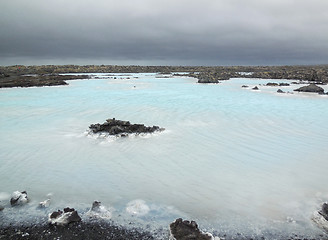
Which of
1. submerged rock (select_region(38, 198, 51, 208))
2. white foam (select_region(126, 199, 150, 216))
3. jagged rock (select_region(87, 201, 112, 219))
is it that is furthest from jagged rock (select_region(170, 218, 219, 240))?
submerged rock (select_region(38, 198, 51, 208))

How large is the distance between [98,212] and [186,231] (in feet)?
5.24

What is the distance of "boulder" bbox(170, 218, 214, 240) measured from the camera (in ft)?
11.4

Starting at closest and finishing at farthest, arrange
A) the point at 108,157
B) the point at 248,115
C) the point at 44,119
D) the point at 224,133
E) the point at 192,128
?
the point at 108,157 → the point at 224,133 → the point at 192,128 → the point at 44,119 → the point at 248,115

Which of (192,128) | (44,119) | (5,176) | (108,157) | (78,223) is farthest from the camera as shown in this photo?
(44,119)

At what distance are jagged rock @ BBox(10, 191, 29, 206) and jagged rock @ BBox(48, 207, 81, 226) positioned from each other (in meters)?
0.85

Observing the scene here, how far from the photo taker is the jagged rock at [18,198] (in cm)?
439

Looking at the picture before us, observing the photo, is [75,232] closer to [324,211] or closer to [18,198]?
[18,198]

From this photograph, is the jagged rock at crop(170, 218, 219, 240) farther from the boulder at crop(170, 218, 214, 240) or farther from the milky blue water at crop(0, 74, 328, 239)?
the milky blue water at crop(0, 74, 328, 239)

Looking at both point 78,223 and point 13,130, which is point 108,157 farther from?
point 13,130

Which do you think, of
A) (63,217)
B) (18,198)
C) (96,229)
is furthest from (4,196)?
(96,229)

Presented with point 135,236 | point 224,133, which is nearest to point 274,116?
point 224,133

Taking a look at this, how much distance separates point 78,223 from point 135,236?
102cm

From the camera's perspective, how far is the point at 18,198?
443 centimetres

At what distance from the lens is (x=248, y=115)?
1263cm
